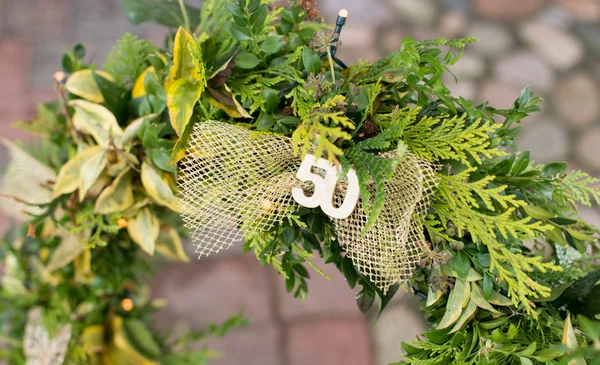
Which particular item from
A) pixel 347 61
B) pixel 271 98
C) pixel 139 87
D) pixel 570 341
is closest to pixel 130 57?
pixel 139 87

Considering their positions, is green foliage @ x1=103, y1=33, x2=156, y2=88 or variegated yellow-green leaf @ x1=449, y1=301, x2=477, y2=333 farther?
green foliage @ x1=103, y1=33, x2=156, y2=88

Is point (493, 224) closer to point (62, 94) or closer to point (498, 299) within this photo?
point (498, 299)

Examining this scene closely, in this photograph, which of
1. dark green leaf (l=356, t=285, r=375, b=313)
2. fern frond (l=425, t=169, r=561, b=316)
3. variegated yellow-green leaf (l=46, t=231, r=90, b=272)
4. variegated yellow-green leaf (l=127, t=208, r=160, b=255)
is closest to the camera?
fern frond (l=425, t=169, r=561, b=316)

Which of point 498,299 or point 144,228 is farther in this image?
point 144,228

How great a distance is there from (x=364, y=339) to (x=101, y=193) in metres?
1.05

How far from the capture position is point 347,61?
5.76ft

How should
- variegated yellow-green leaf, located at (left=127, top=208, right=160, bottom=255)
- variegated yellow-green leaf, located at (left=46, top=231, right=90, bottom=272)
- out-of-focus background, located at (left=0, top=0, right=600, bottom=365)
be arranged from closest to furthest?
variegated yellow-green leaf, located at (left=127, top=208, right=160, bottom=255) → variegated yellow-green leaf, located at (left=46, top=231, right=90, bottom=272) → out-of-focus background, located at (left=0, top=0, right=600, bottom=365)

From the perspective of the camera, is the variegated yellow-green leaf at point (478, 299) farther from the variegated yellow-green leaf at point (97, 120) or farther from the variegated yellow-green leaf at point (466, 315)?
the variegated yellow-green leaf at point (97, 120)

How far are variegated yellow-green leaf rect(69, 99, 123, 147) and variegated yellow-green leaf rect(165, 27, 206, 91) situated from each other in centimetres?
11

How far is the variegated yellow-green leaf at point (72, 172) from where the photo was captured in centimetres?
71

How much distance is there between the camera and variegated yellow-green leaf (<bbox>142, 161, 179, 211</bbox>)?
68cm

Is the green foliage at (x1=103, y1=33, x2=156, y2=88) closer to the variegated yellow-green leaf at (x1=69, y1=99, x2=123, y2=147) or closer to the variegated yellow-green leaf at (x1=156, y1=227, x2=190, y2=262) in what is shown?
the variegated yellow-green leaf at (x1=69, y1=99, x2=123, y2=147)

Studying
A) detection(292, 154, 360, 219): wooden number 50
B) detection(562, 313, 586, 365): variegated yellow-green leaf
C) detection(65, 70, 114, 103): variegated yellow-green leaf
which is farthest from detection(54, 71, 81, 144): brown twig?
detection(562, 313, 586, 365): variegated yellow-green leaf

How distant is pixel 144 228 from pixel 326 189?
336 mm
